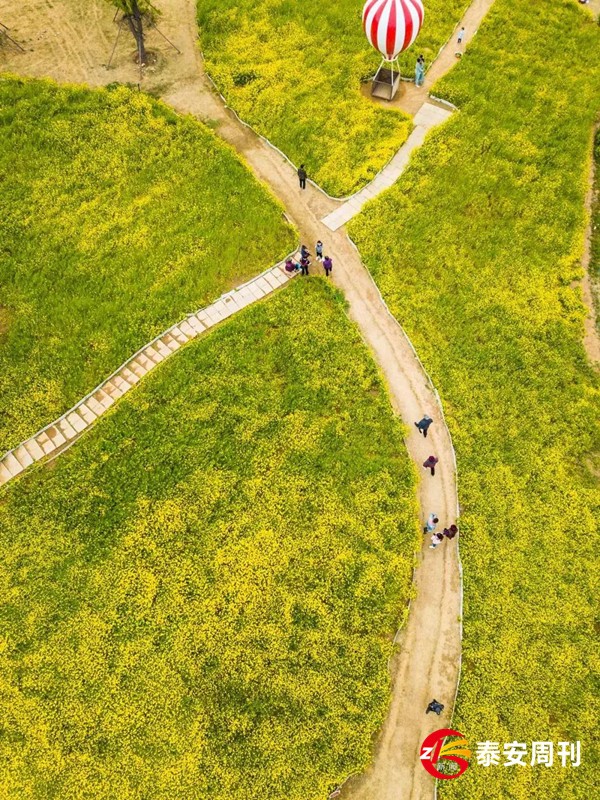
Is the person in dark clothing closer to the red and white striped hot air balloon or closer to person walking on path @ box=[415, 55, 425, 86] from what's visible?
the red and white striped hot air balloon

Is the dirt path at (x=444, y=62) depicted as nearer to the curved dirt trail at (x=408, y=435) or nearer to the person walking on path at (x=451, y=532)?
the curved dirt trail at (x=408, y=435)

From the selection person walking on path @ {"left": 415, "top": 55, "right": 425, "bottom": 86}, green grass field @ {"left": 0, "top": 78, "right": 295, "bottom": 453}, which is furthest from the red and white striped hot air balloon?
green grass field @ {"left": 0, "top": 78, "right": 295, "bottom": 453}

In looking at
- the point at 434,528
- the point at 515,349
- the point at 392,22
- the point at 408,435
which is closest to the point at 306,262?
the point at 408,435

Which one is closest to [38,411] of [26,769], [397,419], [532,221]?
[26,769]

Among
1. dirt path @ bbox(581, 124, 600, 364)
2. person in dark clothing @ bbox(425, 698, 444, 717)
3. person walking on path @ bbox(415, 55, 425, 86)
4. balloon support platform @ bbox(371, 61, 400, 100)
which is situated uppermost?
person walking on path @ bbox(415, 55, 425, 86)

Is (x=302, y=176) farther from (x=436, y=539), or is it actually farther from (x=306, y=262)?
(x=436, y=539)

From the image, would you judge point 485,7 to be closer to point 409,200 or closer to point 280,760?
point 409,200

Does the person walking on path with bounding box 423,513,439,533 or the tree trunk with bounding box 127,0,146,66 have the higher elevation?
the tree trunk with bounding box 127,0,146,66
